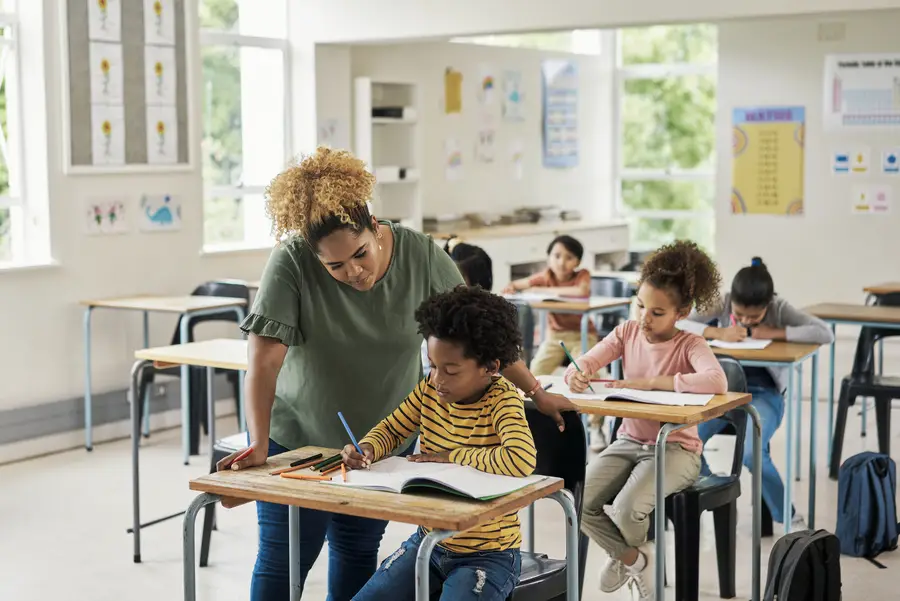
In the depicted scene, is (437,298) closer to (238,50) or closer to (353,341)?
(353,341)

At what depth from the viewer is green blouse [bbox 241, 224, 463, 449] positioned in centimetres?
246

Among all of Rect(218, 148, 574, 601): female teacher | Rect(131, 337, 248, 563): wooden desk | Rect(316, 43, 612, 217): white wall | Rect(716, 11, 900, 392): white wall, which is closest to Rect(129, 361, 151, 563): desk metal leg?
Rect(131, 337, 248, 563): wooden desk

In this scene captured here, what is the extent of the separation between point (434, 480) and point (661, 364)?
1576 mm

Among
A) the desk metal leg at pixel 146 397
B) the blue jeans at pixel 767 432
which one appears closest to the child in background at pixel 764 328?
the blue jeans at pixel 767 432

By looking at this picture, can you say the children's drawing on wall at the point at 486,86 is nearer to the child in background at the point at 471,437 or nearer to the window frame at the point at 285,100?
the window frame at the point at 285,100

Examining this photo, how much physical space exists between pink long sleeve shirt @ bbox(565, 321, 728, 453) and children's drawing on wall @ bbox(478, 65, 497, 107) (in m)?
5.32

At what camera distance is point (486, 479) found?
2.17m

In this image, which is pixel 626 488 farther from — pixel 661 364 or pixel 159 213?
pixel 159 213

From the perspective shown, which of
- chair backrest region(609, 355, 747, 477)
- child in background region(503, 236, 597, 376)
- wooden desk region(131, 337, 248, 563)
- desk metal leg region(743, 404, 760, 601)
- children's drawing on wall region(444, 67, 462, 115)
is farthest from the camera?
children's drawing on wall region(444, 67, 462, 115)

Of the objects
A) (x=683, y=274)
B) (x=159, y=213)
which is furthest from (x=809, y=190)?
(x=683, y=274)

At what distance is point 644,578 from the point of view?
3.44 metres

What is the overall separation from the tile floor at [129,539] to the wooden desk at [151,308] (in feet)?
0.87

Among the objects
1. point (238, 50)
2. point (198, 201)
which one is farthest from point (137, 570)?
point (238, 50)

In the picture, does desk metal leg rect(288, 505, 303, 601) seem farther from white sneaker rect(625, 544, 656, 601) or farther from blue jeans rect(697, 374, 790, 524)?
blue jeans rect(697, 374, 790, 524)
